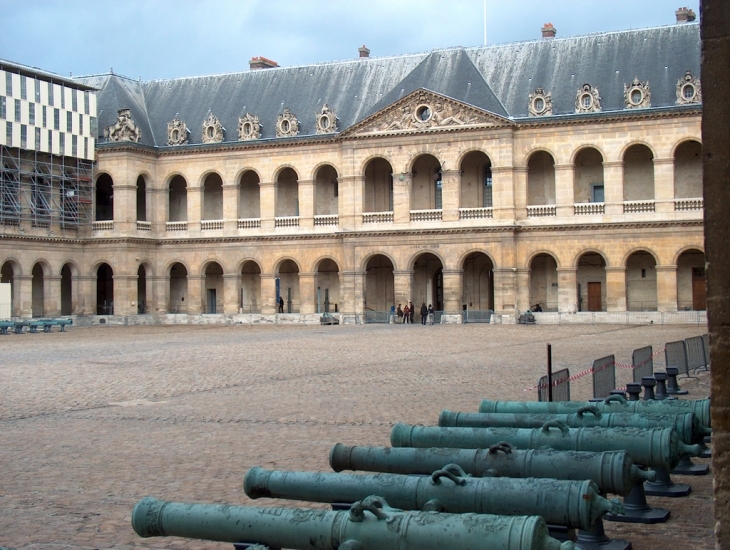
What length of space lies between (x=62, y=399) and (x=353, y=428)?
606cm

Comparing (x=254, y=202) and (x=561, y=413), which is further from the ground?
(x=254, y=202)

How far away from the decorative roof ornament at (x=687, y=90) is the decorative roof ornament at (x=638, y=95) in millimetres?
1326

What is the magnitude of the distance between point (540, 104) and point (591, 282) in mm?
8697

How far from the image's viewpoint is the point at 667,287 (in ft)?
137

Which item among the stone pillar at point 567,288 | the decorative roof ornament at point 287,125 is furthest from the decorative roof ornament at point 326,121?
the stone pillar at point 567,288

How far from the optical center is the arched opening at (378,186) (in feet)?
159

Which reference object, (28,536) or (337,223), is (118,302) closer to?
(337,223)

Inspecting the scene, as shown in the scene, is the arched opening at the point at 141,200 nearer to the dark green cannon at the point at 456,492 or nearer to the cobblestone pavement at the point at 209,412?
the cobblestone pavement at the point at 209,412

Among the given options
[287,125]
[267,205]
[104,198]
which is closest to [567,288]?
[267,205]

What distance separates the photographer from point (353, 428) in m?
12.2

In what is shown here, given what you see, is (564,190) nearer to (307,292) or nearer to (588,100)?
(588,100)

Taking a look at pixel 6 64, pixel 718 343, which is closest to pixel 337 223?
pixel 6 64

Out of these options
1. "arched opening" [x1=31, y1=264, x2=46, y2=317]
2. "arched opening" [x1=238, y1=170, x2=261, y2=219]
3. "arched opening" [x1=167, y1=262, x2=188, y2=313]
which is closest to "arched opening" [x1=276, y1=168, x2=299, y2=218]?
"arched opening" [x1=238, y1=170, x2=261, y2=219]

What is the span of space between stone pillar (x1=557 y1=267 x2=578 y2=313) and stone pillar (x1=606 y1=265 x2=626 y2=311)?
5.00ft
